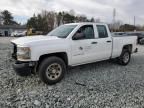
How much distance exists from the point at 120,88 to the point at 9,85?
10.4 ft

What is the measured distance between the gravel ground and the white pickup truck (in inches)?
17.9

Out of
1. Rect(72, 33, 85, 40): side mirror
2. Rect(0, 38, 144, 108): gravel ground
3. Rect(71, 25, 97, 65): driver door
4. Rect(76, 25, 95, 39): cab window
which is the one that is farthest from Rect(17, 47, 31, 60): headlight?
Rect(76, 25, 95, 39): cab window

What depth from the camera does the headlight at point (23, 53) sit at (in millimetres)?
4398

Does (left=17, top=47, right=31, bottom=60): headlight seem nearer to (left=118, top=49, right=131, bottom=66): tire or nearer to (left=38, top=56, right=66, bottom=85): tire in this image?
(left=38, top=56, right=66, bottom=85): tire

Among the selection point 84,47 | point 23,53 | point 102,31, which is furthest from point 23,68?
point 102,31

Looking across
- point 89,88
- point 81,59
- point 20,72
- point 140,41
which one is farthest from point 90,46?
point 140,41

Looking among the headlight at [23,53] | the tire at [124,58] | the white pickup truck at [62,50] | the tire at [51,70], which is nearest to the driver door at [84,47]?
the white pickup truck at [62,50]

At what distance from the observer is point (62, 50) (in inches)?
195

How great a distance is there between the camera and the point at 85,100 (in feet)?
13.0

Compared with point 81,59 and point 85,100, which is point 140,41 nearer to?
point 81,59

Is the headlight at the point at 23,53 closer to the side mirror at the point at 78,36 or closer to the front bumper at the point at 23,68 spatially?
the front bumper at the point at 23,68

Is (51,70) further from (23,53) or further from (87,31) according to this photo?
(87,31)

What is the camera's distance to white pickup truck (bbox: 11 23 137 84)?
4.49m

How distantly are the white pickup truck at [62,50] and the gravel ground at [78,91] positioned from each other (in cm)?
46
